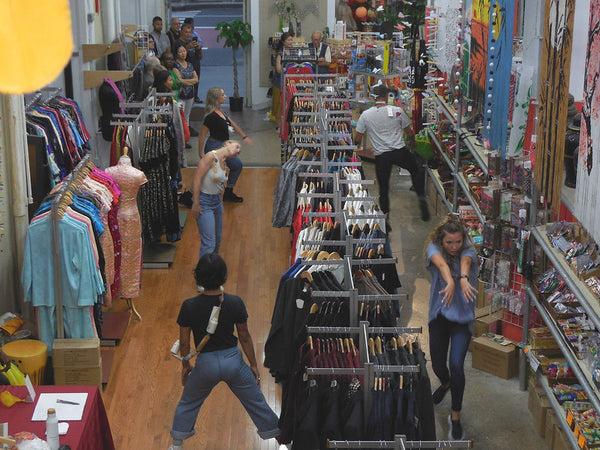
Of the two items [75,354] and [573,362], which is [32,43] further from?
[573,362]

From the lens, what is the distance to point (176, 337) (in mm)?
6906

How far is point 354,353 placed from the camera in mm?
4430

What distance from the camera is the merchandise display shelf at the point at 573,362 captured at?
454cm

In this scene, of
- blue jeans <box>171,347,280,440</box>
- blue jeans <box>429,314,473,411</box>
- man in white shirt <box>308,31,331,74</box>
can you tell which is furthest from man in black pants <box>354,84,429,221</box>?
Answer: man in white shirt <box>308,31,331,74</box>

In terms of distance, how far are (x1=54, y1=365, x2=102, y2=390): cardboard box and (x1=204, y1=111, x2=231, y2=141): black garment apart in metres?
3.28

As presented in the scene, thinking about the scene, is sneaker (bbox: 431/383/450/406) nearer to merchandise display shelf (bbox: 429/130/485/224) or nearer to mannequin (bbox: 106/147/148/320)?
merchandise display shelf (bbox: 429/130/485/224)

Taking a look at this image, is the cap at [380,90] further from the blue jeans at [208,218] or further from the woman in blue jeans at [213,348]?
the woman in blue jeans at [213,348]

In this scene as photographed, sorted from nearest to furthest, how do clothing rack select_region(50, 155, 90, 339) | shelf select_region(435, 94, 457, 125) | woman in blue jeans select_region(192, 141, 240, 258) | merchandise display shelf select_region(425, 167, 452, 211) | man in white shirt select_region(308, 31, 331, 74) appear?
clothing rack select_region(50, 155, 90, 339), woman in blue jeans select_region(192, 141, 240, 258), shelf select_region(435, 94, 457, 125), merchandise display shelf select_region(425, 167, 452, 211), man in white shirt select_region(308, 31, 331, 74)

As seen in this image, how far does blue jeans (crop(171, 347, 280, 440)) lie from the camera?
477 centimetres

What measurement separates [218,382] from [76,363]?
139 cm

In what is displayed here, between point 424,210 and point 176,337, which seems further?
point 424,210

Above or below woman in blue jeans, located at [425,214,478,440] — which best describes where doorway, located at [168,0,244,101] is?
above

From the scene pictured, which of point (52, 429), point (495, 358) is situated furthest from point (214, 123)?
point (52, 429)

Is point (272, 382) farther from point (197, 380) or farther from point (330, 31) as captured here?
point (330, 31)
